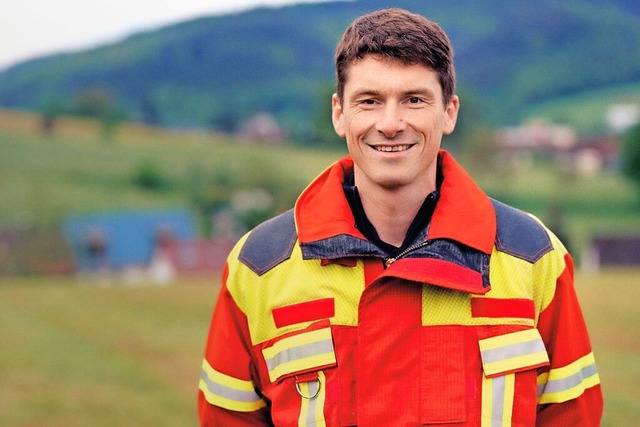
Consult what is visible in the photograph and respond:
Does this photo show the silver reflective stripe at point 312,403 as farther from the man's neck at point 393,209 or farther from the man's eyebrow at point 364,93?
the man's eyebrow at point 364,93

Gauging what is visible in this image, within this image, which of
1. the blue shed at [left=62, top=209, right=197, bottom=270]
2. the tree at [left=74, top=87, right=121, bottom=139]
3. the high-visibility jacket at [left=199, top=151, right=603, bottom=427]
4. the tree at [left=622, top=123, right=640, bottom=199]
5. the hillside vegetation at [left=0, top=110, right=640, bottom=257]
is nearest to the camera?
the high-visibility jacket at [left=199, top=151, right=603, bottom=427]

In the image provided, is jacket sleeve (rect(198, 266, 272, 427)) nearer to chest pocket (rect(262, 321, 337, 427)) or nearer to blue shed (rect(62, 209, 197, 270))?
chest pocket (rect(262, 321, 337, 427))

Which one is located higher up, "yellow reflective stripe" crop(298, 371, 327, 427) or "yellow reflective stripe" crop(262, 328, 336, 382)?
"yellow reflective stripe" crop(262, 328, 336, 382)

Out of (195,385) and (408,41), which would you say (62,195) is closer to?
(195,385)

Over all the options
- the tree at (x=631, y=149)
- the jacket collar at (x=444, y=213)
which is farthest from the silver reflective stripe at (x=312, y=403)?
the tree at (x=631, y=149)

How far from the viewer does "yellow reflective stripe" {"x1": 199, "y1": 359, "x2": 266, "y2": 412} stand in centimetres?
198

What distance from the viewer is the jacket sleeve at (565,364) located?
185cm

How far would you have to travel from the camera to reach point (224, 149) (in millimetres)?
8734

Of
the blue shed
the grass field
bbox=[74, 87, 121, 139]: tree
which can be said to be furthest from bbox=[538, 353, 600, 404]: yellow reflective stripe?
bbox=[74, 87, 121, 139]: tree

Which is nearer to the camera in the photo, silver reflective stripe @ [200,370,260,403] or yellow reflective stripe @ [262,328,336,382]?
yellow reflective stripe @ [262,328,336,382]

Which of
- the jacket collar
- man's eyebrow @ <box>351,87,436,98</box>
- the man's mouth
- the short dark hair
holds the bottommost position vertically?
the jacket collar

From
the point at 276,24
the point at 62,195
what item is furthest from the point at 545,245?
the point at 62,195

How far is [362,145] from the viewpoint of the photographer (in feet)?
5.99

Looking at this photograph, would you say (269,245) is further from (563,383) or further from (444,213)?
(563,383)
